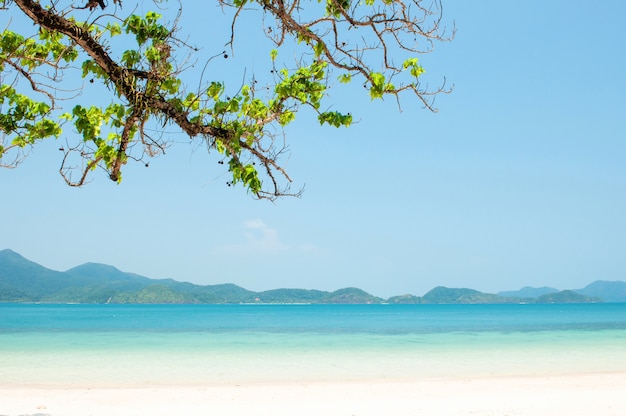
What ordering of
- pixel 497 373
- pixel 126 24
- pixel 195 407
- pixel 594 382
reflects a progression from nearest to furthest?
1. pixel 126 24
2. pixel 195 407
3. pixel 594 382
4. pixel 497 373

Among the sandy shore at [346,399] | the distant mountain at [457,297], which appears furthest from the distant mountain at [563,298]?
the sandy shore at [346,399]

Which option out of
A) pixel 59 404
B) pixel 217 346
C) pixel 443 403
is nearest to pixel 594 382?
pixel 443 403

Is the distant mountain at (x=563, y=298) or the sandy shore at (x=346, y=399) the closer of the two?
the sandy shore at (x=346, y=399)

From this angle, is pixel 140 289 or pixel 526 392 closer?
pixel 526 392

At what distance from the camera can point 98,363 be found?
647 inches

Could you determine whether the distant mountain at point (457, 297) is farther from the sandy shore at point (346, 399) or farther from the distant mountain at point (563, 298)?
the sandy shore at point (346, 399)

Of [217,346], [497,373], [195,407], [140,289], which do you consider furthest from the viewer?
[140,289]

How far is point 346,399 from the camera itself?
9133mm

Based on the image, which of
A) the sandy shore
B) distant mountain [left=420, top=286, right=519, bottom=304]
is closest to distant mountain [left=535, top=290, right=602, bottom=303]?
distant mountain [left=420, top=286, right=519, bottom=304]

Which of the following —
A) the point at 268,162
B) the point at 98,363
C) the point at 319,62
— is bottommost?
the point at 98,363

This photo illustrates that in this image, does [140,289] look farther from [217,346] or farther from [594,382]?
[594,382]

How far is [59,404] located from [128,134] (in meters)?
6.08

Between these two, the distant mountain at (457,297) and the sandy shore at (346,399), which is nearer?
the sandy shore at (346,399)

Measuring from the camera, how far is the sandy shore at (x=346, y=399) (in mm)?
7984
